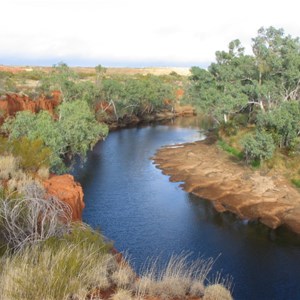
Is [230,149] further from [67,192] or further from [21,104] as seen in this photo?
[67,192]

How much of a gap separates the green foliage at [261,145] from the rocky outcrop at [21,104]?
26572 mm

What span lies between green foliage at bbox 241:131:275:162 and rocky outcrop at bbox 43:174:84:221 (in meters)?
19.2

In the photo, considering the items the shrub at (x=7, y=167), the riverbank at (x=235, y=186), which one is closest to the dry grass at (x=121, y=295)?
the shrub at (x=7, y=167)

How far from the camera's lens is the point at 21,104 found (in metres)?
53.0

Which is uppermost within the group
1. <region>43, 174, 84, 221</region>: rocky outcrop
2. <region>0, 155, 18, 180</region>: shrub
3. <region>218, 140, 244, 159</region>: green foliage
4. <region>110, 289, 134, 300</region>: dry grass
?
<region>0, 155, 18, 180</region>: shrub

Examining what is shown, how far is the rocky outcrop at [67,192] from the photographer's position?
19188 mm

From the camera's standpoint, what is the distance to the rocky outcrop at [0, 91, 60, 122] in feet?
164

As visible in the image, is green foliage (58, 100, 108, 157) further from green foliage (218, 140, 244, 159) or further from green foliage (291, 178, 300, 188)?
green foliage (291, 178, 300, 188)

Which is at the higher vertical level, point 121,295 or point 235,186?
point 121,295

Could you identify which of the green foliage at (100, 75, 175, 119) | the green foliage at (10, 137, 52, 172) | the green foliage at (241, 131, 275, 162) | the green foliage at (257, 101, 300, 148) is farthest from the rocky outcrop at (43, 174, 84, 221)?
the green foliage at (100, 75, 175, 119)

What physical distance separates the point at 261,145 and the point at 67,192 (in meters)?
20.5

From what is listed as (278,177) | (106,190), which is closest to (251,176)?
(278,177)

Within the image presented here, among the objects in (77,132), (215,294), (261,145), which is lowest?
(215,294)

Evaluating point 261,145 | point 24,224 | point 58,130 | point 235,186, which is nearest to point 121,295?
point 24,224
